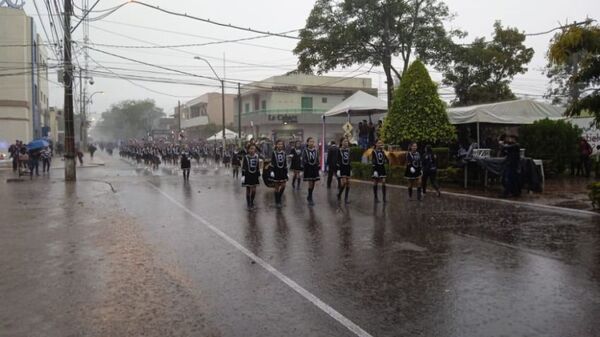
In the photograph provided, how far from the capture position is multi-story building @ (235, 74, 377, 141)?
5259 cm

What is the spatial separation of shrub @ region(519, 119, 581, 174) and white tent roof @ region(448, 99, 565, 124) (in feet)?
1.33

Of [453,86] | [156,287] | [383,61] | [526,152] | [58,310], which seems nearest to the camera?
[58,310]

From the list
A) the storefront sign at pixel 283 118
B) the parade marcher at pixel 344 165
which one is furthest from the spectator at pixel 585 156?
the storefront sign at pixel 283 118

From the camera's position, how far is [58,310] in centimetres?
562

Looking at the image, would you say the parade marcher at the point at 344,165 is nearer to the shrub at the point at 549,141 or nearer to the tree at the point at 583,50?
the tree at the point at 583,50

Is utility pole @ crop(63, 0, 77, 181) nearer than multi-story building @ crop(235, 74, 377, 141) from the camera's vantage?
Yes

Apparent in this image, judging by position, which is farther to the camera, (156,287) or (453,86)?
(453,86)

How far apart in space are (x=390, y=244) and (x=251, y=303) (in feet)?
12.5

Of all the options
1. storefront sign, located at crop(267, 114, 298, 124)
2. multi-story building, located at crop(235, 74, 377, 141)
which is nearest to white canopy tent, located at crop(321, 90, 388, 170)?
storefront sign, located at crop(267, 114, 298, 124)

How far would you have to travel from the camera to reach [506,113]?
19781 millimetres

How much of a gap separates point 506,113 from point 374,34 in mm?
9378

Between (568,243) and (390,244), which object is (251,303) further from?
(568,243)

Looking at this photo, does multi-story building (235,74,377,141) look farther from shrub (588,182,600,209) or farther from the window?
shrub (588,182,600,209)

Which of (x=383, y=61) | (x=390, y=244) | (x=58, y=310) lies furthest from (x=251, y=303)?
(x=383, y=61)
